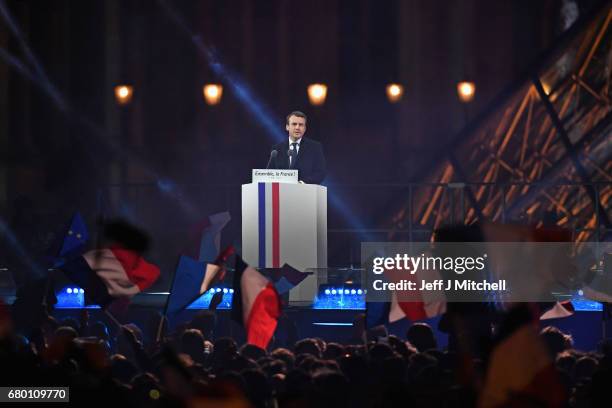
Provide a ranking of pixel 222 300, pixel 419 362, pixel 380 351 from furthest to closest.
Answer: pixel 222 300
pixel 380 351
pixel 419 362

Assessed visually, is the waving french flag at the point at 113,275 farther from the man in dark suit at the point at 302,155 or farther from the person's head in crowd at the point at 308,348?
the man in dark suit at the point at 302,155

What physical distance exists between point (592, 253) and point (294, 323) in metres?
3.51

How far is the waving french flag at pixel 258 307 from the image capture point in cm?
1053

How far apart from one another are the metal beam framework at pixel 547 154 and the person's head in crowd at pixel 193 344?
6.41 metres

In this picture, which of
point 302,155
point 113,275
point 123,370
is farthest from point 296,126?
point 123,370

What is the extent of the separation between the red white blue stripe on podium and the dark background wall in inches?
545

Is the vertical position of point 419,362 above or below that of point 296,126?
below

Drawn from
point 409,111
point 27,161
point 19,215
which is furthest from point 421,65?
point 19,215

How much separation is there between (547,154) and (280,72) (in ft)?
35.8

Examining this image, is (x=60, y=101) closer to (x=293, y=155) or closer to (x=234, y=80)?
(x=234, y=80)

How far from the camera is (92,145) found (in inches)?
1088

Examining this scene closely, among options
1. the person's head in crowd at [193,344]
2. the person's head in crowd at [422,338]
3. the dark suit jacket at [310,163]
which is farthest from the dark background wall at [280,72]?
the person's head in crowd at [422,338]

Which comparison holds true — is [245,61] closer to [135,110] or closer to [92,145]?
[135,110]

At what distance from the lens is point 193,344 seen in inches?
430
